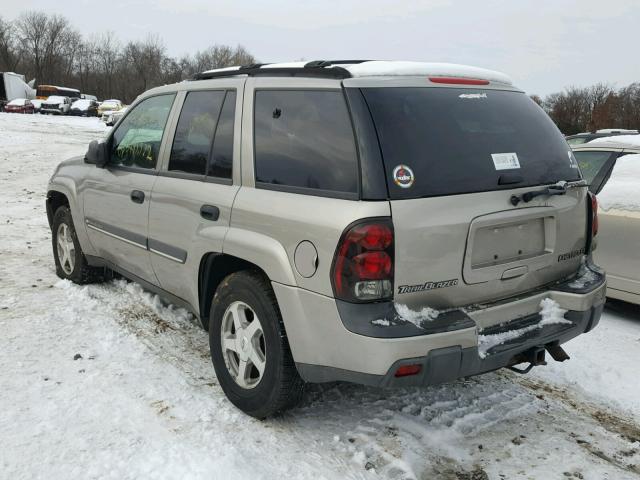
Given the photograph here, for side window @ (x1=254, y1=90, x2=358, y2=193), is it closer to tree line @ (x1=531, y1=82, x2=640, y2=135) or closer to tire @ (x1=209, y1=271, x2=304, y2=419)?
tire @ (x1=209, y1=271, x2=304, y2=419)

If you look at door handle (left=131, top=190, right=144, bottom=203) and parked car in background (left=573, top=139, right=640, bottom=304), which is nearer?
door handle (left=131, top=190, right=144, bottom=203)

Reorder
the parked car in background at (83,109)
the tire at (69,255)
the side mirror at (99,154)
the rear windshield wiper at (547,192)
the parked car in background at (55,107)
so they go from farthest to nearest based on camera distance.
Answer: the parked car in background at (83,109)
the parked car in background at (55,107)
the tire at (69,255)
the side mirror at (99,154)
the rear windshield wiper at (547,192)

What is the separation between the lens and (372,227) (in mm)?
2500

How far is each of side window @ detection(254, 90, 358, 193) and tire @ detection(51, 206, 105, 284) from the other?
2.91 metres

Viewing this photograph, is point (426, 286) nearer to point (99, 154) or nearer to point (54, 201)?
point (99, 154)

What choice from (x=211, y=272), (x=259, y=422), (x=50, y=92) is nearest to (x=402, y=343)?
(x=259, y=422)

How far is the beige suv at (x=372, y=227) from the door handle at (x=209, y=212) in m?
0.01

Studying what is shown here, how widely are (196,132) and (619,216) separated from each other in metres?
3.84

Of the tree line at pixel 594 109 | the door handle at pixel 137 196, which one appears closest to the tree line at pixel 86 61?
the tree line at pixel 594 109

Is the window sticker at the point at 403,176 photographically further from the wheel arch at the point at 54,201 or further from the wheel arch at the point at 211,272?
the wheel arch at the point at 54,201

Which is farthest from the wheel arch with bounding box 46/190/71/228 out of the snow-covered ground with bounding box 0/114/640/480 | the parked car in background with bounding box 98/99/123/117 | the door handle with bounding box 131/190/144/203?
the parked car in background with bounding box 98/99/123/117

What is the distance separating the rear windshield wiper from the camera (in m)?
2.91

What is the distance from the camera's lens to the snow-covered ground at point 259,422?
2.79 meters

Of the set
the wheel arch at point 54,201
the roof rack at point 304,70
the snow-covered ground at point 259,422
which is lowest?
the snow-covered ground at point 259,422
